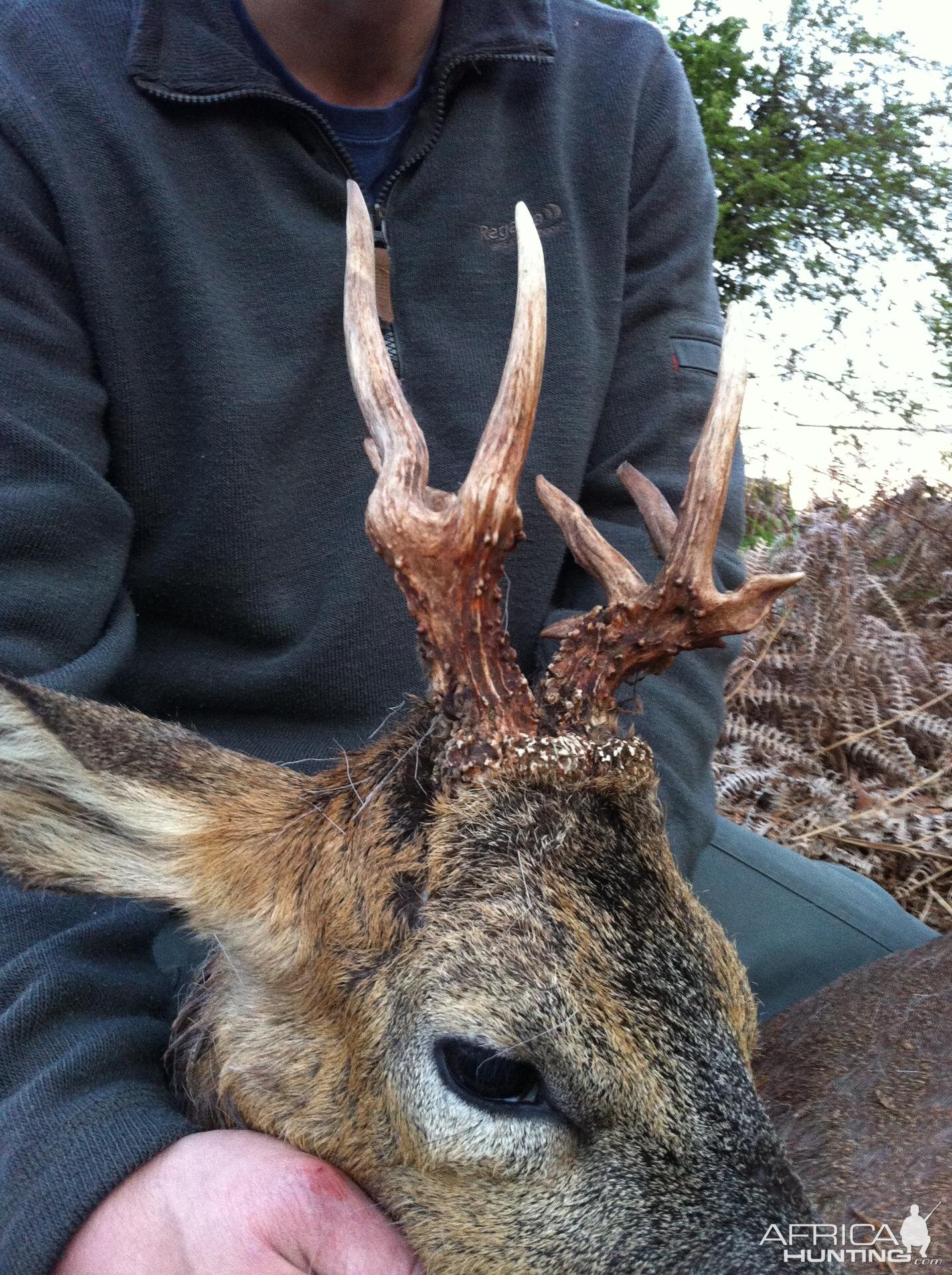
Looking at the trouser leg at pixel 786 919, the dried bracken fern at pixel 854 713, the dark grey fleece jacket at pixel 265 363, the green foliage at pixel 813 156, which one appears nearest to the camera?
the dark grey fleece jacket at pixel 265 363

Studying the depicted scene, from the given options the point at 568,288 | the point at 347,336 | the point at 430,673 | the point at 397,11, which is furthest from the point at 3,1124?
the point at 397,11

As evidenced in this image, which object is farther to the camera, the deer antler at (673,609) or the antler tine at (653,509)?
the antler tine at (653,509)

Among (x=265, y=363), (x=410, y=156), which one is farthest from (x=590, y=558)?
(x=410, y=156)

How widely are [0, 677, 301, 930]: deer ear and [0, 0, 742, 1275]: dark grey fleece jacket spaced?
0.26 metres

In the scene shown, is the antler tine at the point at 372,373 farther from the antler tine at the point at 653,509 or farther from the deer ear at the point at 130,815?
the deer ear at the point at 130,815

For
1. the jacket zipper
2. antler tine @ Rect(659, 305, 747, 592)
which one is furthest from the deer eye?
the jacket zipper

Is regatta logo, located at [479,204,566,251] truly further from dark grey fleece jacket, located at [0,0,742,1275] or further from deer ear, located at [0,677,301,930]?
deer ear, located at [0,677,301,930]

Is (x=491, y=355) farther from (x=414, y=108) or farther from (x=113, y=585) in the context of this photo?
(x=113, y=585)

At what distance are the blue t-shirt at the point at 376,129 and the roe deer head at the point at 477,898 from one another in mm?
925

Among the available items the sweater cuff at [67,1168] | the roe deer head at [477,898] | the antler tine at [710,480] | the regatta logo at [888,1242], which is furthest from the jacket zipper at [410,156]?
the regatta logo at [888,1242]

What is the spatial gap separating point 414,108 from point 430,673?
1.68m

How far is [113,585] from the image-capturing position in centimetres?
261

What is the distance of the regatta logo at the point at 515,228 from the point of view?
2.99 m

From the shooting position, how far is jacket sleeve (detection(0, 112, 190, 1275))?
199cm
